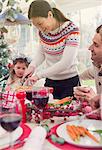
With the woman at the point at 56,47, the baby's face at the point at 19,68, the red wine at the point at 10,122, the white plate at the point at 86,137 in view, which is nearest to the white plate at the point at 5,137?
the red wine at the point at 10,122

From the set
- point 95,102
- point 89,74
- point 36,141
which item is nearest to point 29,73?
point 89,74

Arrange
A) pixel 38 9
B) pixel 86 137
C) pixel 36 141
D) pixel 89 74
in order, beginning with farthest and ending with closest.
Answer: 1. pixel 89 74
2. pixel 38 9
3. pixel 86 137
4. pixel 36 141

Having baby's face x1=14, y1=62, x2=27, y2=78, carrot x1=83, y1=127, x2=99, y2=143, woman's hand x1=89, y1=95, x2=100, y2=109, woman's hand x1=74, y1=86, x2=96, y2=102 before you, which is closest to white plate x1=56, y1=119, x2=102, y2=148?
carrot x1=83, y1=127, x2=99, y2=143

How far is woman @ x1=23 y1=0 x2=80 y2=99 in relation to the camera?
183cm

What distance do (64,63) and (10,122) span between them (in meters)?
1.12

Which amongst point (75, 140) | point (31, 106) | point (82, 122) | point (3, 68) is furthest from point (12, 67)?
point (75, 140)

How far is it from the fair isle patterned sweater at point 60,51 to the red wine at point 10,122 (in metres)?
0.99

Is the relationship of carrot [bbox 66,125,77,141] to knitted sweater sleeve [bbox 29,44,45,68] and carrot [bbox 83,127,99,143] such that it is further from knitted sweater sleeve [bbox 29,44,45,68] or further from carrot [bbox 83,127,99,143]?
knitted sweater sleeve [bbox 29,44,45,68]

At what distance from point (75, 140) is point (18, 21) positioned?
7.38ft

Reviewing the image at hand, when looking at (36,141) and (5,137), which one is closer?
(36,141)

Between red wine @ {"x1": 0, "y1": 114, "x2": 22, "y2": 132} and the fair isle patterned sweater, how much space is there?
990 mm

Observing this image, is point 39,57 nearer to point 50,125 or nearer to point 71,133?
point 50,125

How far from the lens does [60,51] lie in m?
1.98

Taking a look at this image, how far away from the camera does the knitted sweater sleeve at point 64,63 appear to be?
1889mm
